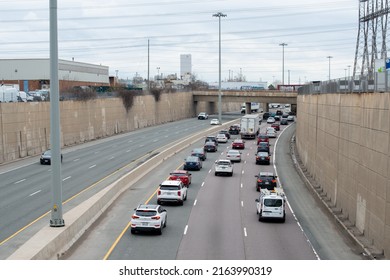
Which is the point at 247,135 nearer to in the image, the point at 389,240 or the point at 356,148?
the point at 356,148

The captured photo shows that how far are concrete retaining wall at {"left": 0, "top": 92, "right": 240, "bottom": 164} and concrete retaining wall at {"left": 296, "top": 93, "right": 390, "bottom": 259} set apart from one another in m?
30.1

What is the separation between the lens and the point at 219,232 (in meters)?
27.9

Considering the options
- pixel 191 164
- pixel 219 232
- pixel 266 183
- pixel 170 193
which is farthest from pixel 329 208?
pixel 191 164

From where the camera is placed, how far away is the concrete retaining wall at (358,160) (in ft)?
78.9

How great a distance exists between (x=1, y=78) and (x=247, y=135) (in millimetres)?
51974

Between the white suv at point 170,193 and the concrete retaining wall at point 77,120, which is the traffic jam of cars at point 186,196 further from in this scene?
the concrete retaining wall at point 77,120

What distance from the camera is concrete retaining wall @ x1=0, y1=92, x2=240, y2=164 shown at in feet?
194

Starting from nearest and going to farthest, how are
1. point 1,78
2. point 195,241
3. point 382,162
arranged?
1. point 382,162
2. point 195,241
3. point 1,78

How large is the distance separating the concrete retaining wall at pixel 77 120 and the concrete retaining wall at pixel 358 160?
3011cm

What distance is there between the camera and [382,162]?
953 inches

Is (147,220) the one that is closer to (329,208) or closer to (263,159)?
(329,208)

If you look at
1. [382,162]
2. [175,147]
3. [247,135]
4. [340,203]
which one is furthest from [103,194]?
[247,135]

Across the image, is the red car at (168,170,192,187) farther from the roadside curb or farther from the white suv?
the roadside curb

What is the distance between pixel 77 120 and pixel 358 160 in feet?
178
